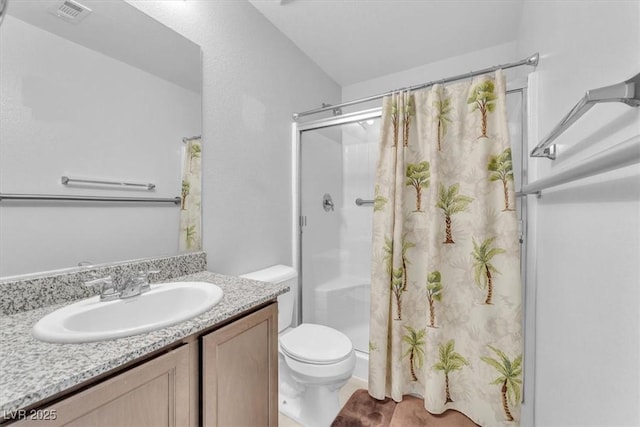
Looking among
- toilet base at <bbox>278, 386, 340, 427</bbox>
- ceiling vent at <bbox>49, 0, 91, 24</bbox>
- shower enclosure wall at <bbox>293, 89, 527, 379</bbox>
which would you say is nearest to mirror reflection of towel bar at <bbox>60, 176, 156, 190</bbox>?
ceiling vent at <bbox>49, 0, 91, 24</bbox>

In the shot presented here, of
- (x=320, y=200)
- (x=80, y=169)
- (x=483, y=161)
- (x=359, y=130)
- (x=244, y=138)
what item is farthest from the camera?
(x=320, y=200)

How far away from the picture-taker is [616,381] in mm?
504

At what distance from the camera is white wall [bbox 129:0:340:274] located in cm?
140

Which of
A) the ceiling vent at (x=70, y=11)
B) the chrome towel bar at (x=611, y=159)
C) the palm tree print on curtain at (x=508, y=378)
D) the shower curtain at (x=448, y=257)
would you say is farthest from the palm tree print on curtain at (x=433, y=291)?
the ceiling vent at (x=70, y=11)

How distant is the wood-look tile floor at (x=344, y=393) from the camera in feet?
4.68

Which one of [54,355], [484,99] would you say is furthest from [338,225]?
[54,355]

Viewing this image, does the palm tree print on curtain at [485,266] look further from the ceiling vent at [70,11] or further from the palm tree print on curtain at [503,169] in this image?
the ceiling vent at [70,11]

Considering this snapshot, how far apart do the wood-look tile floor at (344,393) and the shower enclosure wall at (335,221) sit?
0.58 ft

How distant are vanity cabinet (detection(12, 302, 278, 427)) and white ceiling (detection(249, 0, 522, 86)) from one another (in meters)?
1.79

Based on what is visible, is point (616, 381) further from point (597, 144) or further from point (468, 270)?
point (468, 270)

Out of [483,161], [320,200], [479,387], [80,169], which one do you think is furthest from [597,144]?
[320,200]

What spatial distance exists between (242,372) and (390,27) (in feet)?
7.17

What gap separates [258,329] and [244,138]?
3.65ft

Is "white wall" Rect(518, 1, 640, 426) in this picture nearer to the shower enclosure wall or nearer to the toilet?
the toilet
